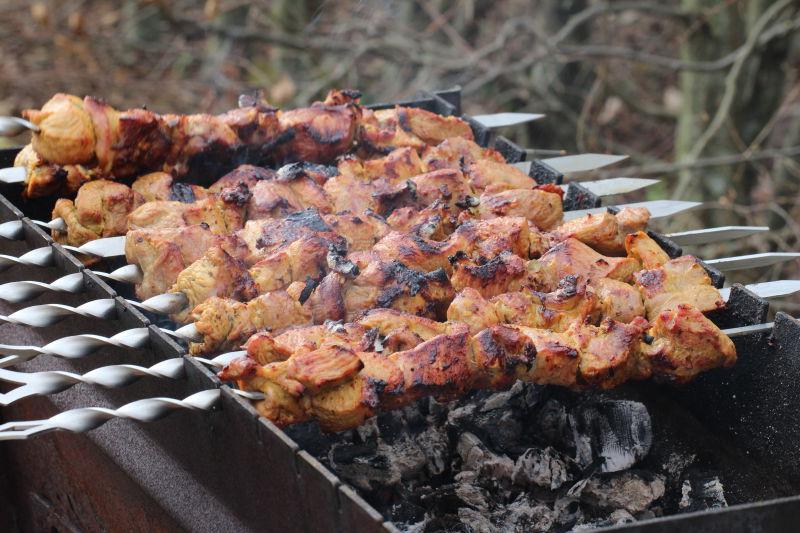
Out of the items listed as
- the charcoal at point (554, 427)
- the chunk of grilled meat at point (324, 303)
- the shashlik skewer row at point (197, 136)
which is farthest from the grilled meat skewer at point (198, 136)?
the charcoal at point (554, 427)

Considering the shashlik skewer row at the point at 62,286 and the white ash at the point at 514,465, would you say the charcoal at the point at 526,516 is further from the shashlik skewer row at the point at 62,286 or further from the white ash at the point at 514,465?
the shashlik skewer row at the point at 62,286

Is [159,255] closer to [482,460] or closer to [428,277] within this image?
[428,277]

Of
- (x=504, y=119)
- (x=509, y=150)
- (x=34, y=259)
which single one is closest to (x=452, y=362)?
(x=34, y=259)

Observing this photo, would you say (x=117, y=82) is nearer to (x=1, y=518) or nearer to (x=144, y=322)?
(x=1, y=518)

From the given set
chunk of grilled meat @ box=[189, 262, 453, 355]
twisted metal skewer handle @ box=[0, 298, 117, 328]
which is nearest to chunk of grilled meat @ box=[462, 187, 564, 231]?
chunk of grilled meat @ box=[189, 262, 453, 355]

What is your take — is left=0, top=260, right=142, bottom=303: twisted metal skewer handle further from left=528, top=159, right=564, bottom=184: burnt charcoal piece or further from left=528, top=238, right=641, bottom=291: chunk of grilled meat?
left=528, top=159, right=564, bottom=184: burnt charcoal piece
